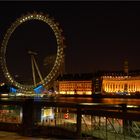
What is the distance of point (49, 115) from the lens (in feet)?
54.7

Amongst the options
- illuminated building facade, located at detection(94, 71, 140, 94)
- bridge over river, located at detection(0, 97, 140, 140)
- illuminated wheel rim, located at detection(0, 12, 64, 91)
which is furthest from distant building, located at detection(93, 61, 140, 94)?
bridge over river, located at detection(0, 97, 140, 140)

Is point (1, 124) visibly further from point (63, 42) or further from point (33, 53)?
point (33, 53)

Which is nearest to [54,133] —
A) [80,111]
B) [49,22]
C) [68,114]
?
[68,114]

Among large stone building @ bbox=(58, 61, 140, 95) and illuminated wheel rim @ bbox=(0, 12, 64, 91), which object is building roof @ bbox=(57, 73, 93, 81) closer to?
large stone building @ bbox=(58, 61, 140, 95)

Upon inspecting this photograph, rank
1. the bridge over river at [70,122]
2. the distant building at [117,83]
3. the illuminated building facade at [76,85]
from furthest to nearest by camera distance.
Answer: the illuminated building facade at [76,85], the distant building at [117,83], the bridge over river at [70,122]

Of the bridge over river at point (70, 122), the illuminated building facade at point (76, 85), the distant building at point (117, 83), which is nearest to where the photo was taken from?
the bridge over river at point (70, 122)

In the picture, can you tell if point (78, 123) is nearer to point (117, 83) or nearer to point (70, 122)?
point (70, 122)

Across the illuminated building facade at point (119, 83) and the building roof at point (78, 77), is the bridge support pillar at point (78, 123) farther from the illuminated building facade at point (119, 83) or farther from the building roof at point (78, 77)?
the building roof at point (78, 77)

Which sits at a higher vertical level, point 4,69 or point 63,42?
point 63,42

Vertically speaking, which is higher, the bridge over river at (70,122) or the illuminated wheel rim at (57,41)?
the illuminated wheel rim at (57,41)

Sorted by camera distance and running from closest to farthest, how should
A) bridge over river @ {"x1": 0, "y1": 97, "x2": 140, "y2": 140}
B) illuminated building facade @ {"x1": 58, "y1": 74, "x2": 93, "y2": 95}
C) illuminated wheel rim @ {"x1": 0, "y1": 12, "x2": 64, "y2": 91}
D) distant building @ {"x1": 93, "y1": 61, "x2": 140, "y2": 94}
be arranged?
1. bridge over river @ {"x1": 0, "y1": 97, "x2": 140, "y2": 140}
2. illuminated wheel rim @ {"x1": 0, "y1": 12, "x2": 64, "y2": 91}
3. distant building @ {"x1": 93, "y1": 61, "x2": 140, "y2": 94}
4. illuminated building facade @ {"x1": 58, "y1": 74, "x2": 93, "y2": 95}

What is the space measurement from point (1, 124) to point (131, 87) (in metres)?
91.5

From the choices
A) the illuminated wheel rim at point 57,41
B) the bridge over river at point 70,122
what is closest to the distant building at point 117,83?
the illuminated wheel rim at point 57,41

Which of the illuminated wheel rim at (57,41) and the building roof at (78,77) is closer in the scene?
the illuminated wheel rim at (57,41)
